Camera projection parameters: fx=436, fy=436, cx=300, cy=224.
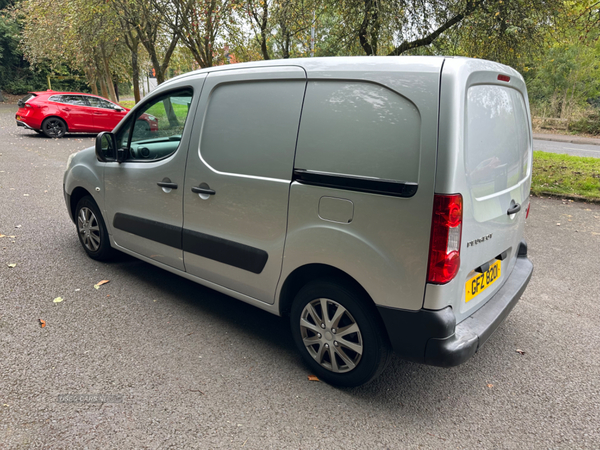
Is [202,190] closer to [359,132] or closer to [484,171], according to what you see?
[359,132]

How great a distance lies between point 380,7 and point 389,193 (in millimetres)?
7883

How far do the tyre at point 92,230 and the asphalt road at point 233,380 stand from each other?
0.80 feet

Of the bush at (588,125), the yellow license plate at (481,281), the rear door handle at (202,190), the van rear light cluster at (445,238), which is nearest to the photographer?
the van rear light cluster at (445,238)

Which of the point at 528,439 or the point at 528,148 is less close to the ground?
the point at 528,148

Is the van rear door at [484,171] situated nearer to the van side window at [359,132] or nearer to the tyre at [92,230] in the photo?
the van side window at [359,132]

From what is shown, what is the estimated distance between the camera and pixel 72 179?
4504 millimetres

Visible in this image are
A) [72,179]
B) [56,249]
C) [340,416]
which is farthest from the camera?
[56,249]

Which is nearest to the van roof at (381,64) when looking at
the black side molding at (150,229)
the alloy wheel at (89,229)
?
the black side molding at (150,229)

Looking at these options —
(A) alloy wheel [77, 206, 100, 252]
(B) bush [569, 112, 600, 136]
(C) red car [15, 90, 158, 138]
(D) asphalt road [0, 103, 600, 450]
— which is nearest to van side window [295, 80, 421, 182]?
(D) asphalt road [0, 103, 600, 450]

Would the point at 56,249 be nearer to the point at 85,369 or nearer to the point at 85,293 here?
the point at 85,293

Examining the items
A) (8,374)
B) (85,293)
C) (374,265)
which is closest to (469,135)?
(374,265)

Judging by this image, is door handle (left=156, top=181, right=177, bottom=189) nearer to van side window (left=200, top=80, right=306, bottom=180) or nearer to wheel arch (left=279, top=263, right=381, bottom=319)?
van side window (left=200, top=80, right=306, bottom=180)

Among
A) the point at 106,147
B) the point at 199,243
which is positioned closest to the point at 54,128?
the point at 106,147

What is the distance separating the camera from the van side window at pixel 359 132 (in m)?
2.18
